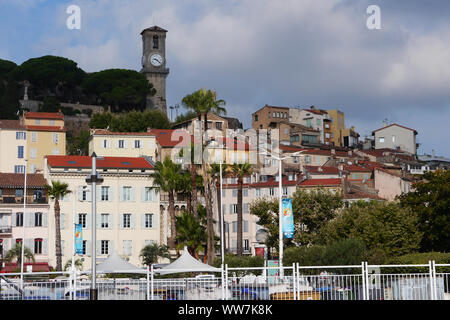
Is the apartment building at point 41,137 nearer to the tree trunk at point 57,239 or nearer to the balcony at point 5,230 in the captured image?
the balcony at point 5,230

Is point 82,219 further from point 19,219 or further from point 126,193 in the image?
point 19,219

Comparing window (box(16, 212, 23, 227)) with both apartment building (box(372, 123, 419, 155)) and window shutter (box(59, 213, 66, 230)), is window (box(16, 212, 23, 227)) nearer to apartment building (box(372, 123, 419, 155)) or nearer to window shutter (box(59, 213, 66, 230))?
window shutter (box(59, 213, 66, 230))

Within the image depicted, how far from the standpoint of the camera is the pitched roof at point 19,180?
78.5 meters

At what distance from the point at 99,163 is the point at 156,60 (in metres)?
90.1

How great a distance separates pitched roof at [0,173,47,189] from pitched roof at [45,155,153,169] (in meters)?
2.27

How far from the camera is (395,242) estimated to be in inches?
2496

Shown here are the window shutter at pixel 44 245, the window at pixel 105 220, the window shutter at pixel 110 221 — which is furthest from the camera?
the window shutter at pixel 110 221

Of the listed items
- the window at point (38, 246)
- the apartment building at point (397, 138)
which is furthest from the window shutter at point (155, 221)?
the apartment building at point (397, 138)

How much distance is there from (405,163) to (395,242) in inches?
2679

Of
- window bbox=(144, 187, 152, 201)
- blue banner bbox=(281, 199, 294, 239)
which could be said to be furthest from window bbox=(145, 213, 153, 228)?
blue banner bbox=(281, 199, 294, 239)

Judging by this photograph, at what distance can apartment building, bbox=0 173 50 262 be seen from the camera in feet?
249
